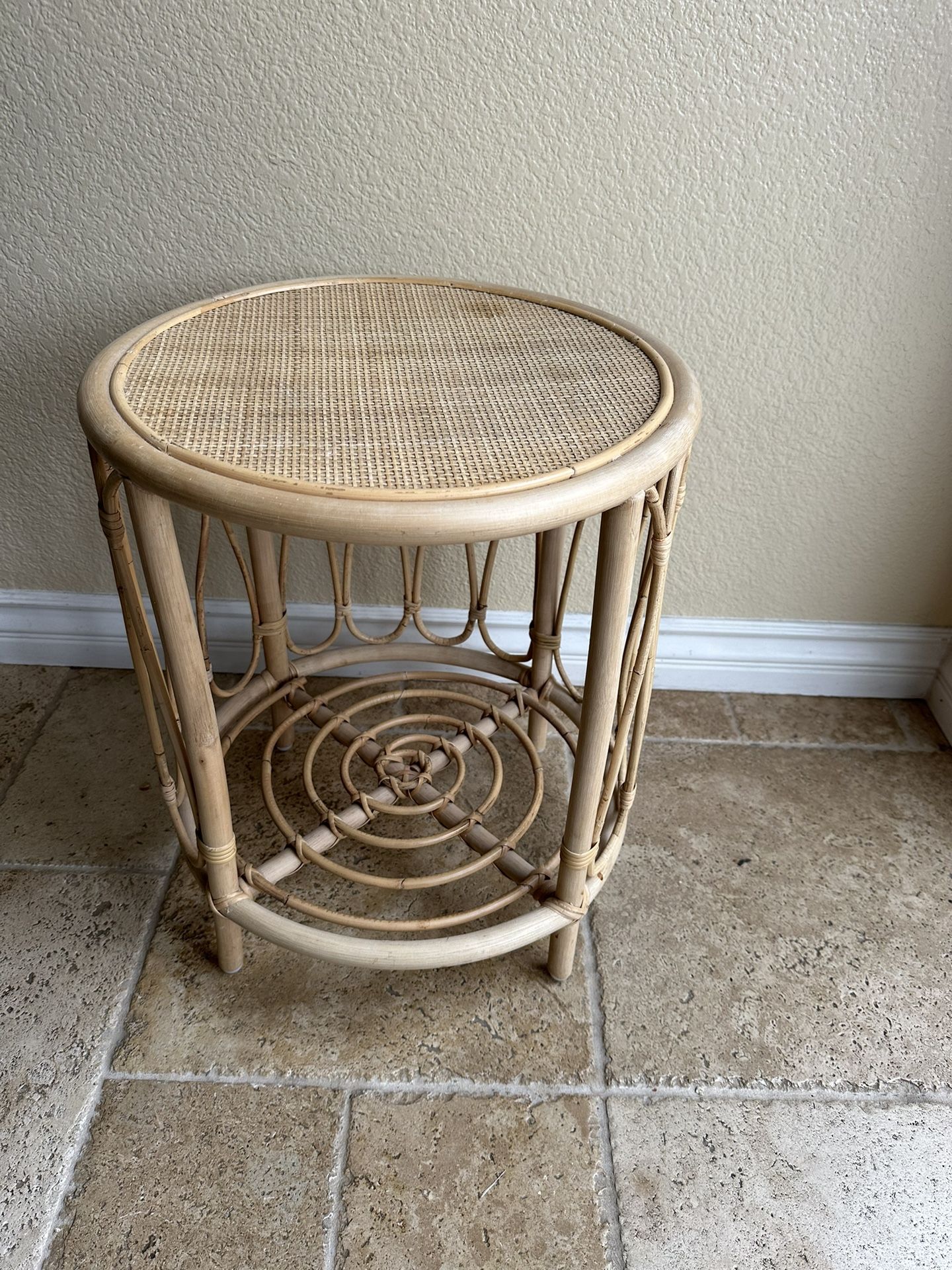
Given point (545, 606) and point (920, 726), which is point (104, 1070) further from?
point (920, 726)

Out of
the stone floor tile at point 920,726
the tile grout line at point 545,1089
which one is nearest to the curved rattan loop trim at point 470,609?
the tile grout line at point 545,1089

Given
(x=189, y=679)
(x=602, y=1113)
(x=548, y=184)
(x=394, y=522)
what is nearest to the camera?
(x=394, y=522)

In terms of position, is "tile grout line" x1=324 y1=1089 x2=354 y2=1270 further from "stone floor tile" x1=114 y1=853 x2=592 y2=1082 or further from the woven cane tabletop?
the woven cane tabletop

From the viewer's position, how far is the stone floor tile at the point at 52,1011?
0.95 m

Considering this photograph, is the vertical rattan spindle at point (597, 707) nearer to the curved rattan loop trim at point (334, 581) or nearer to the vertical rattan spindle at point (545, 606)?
the vertical rattan spindle at point (545, 606)

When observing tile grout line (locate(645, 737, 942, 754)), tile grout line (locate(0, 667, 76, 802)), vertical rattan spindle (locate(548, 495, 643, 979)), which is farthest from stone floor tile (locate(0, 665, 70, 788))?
tile grout line (locate(645, 737, 942, 754))

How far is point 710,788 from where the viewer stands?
56.9 inches

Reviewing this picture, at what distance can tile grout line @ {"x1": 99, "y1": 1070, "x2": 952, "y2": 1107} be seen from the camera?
3.41 feet

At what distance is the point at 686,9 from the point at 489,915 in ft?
3.68

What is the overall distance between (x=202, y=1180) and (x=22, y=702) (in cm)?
87

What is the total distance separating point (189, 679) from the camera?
0.91 m

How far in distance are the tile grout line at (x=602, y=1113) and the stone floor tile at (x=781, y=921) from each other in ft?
0.04

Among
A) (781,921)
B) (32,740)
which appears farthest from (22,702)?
(781,921)

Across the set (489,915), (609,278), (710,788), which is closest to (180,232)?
(609,278)
